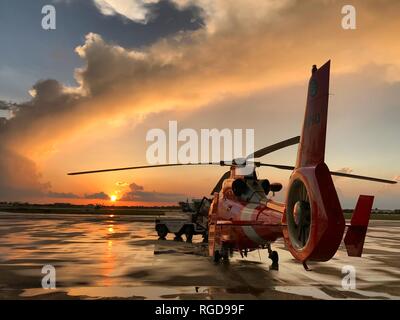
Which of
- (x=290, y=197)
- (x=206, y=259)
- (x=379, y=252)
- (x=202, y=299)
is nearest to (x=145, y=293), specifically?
(x=202, y=299)

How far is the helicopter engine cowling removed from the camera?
8.03 m

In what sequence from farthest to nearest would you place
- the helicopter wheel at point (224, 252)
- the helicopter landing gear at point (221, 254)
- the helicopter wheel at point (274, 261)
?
the helicopter landing gear at point (221, 254), the helicopter wheel at point (224, 252), the helicopter wheel at point (274, 261)

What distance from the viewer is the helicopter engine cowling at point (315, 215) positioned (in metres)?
8.03

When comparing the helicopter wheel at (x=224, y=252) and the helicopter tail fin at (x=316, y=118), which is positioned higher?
the helicopter tail fin at (x=316, y=118)

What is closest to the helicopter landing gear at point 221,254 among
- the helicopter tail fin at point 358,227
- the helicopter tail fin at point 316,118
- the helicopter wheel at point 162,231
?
the helicopter tail fin at point 358,227

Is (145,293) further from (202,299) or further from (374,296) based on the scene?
(374,296)

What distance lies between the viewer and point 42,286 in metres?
12.4

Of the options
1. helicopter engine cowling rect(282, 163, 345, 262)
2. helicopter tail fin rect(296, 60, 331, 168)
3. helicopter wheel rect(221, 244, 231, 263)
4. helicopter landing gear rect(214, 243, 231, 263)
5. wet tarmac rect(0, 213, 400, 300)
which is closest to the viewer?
helicopter engine cowling rect(282, 163, 345, 262)
